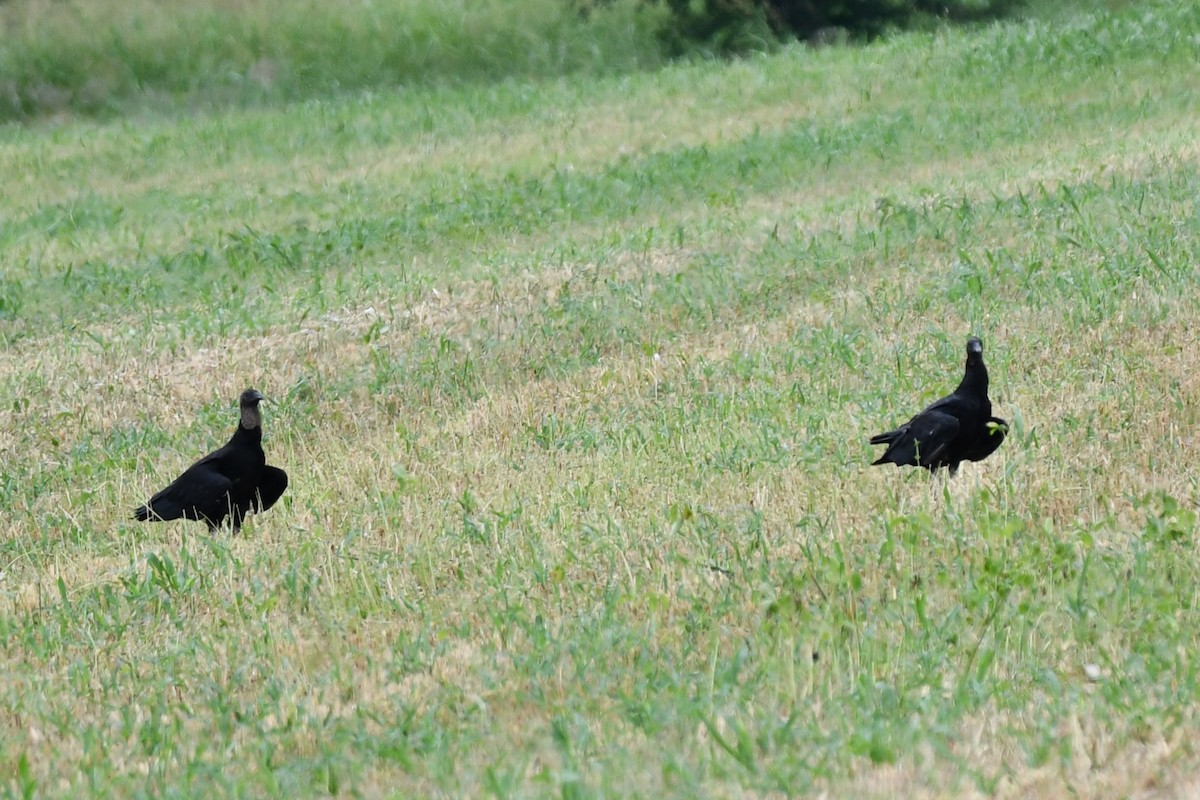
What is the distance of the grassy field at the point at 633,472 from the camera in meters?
5.26

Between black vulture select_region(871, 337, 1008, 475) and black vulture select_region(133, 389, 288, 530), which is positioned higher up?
black vulture select_region(871, 337, 1008, 475)

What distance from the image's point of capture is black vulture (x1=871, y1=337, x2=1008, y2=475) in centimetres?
748

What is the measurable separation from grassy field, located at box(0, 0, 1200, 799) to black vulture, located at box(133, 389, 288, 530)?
17 cm

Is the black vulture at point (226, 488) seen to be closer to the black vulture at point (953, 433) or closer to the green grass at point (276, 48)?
the black vulture at point (953, 433)

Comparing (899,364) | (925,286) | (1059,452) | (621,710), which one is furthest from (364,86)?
(621,710)

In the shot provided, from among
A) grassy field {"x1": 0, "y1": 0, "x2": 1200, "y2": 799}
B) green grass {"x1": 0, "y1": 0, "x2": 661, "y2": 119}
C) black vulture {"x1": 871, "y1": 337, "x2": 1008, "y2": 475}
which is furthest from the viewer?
green grass {"x1": 0, "y1": 0, "x2": 661, "y2": 119}

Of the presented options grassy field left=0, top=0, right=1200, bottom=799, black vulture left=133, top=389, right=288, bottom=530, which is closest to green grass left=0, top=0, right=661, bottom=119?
grassy field left=0, top=0, right=1200, bottom=799

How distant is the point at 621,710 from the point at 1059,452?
10.6 feet

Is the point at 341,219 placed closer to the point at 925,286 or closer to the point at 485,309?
the point at 485,309

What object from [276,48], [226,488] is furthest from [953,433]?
[276,48]

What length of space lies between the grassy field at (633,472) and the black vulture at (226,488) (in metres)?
0.17

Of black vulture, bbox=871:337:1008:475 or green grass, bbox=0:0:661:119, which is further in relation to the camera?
green grass, bbox=0:0:661:119

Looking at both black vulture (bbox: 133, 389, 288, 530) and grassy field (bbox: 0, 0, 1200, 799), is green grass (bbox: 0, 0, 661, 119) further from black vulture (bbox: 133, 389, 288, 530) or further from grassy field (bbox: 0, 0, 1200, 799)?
black vulture (bbox: 133, 389, 288, 530)

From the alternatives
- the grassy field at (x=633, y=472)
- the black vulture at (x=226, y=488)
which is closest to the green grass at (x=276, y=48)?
the grassy field at (x=633, y=472)
